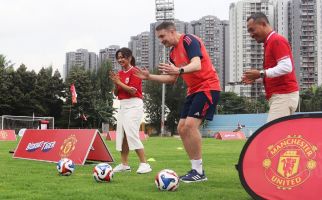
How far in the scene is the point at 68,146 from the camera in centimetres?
978

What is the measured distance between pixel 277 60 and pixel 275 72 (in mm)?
219

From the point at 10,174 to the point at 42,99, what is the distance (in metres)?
53.2

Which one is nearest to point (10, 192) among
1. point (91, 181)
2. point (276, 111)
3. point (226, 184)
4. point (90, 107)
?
point (91, 181)

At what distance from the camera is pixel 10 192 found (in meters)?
5.45

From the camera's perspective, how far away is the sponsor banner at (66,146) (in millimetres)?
9328

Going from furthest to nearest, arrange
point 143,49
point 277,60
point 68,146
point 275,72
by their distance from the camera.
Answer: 1. point 143,49
2. point 68,146
3. point 277,60
4. point 275,72

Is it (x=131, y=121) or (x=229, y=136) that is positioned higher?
(x=131, y=121)

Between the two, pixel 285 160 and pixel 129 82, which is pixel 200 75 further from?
pixel 285 160

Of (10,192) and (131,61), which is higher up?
(131,61)

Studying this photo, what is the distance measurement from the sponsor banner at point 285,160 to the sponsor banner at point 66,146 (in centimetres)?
500

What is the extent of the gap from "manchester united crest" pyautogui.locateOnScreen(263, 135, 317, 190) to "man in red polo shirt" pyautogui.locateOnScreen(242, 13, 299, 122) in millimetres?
1009

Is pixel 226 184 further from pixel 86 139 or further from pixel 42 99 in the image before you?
pixel 42 99

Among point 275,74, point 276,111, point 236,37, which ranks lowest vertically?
point 276,111

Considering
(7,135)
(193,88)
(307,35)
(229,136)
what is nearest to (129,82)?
(193,88)
